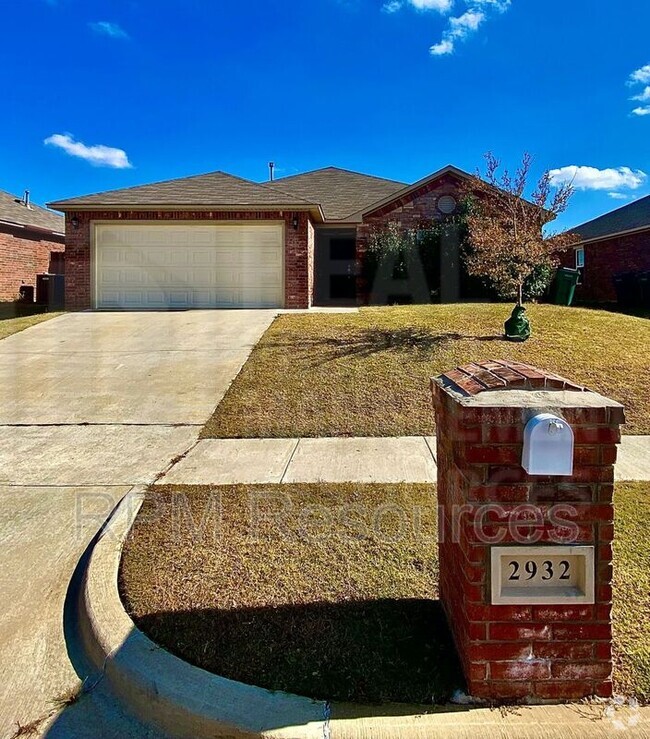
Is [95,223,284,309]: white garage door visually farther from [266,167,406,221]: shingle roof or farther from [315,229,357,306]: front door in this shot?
[266,167,406,221]: shingle roof

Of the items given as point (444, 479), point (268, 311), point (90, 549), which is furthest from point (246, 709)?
→ point (268, 311)

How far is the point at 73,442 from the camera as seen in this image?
601cm

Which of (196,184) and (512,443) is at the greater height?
(196,184)

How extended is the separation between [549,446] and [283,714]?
4.73 feet

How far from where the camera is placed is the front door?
18.7m

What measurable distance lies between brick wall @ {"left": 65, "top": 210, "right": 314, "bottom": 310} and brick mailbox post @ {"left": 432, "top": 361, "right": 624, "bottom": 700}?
13.1 m

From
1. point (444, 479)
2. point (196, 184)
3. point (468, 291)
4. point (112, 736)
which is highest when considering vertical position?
point (196, 184)

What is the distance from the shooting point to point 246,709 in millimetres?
2137

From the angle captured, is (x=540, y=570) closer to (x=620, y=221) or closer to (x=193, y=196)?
(x=193, y=196)

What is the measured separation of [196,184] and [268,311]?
5005mm

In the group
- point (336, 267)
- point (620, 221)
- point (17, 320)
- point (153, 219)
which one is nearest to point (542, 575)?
point (17, 320)

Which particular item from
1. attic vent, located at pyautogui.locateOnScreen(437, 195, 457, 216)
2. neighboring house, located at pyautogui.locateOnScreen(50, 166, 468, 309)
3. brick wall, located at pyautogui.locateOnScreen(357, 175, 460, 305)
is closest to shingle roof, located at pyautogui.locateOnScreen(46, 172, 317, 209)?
neighboring house, located at pyautogui.locateOnScreen(50, 166, 468, 309)

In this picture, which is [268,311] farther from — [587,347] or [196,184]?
[587,347]

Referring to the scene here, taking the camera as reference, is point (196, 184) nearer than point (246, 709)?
→ No
